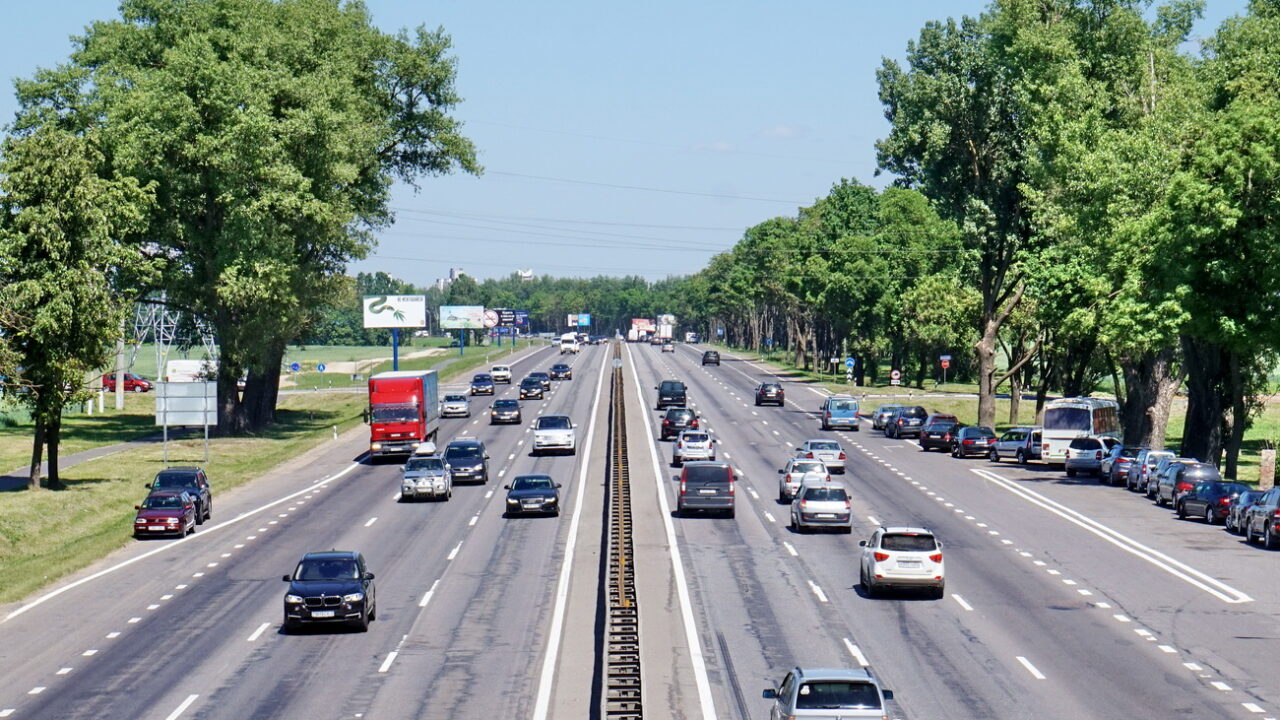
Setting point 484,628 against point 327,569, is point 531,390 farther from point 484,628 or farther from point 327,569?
point 484,628

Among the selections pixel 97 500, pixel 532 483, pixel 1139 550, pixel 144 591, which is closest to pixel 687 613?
pixel 144 591

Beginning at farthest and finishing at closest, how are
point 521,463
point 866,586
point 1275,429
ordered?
point 1275,429, point 521,463, point 866,586

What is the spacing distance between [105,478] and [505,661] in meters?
40.4

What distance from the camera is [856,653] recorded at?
91.8 ft

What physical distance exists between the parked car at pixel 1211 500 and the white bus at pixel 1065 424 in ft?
58.2

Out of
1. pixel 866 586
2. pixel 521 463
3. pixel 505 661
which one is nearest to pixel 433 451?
pixel 521 463

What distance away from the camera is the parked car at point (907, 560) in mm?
33875

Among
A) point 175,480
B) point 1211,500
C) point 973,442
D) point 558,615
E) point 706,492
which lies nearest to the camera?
point 558,615

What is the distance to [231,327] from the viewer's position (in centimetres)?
7725

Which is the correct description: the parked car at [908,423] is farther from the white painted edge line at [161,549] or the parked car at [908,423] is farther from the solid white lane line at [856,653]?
the solid white lane line at [856,653]

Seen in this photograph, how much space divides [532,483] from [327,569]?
62.1 ft

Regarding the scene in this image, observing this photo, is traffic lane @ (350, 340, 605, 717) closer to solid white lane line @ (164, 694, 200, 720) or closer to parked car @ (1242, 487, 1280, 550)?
solid white lane line @ (164, 694, 200, 720)

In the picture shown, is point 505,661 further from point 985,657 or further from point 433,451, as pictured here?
point 433,451

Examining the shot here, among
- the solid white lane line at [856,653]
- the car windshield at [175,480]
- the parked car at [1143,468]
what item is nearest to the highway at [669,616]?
the solid white lane line at [856,653]
